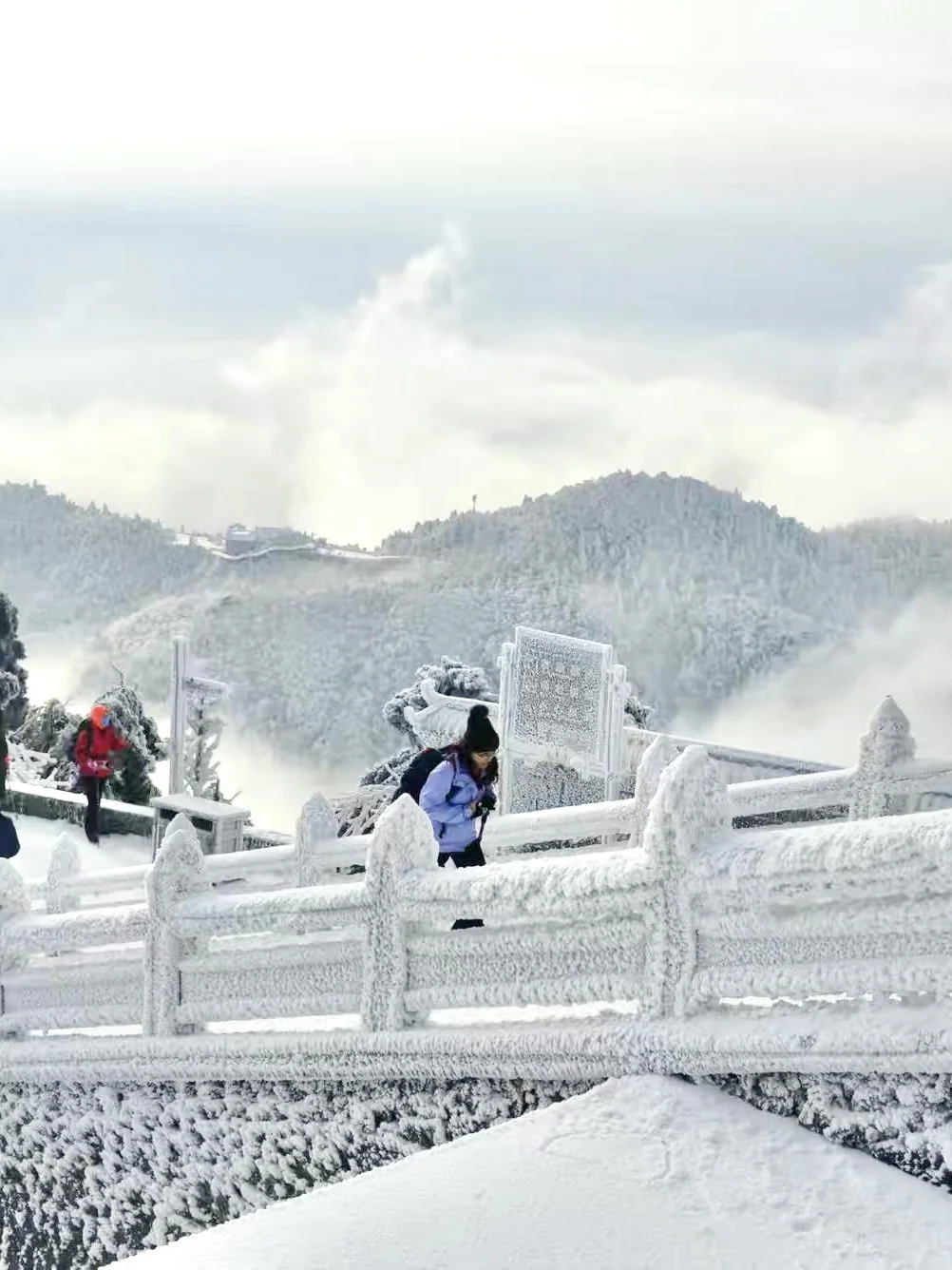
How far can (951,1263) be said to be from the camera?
225 centimetres

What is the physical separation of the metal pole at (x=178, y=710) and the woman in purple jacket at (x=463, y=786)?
247 inches

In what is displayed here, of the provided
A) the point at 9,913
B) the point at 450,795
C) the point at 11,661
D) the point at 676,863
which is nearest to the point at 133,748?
the point at 11,661

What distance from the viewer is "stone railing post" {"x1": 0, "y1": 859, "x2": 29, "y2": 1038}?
14.7 feet

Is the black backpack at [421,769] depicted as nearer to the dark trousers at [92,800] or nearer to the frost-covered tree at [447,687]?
the dark trousers at [92,800]

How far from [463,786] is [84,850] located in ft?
19.8

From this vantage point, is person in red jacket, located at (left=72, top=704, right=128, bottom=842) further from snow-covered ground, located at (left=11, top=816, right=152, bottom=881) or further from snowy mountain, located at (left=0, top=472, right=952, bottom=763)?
snowy mountain, located at (left=0, top=472, right=952, bottom=763)

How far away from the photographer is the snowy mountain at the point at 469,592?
2091cm

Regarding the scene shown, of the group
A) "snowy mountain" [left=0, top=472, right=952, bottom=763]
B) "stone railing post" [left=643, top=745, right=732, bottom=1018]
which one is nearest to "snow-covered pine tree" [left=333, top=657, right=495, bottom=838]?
"snowy mountain" [left=0, top=472, right=952, bottom=763]

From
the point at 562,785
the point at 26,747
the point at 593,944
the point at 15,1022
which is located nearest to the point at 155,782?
the point at 26,747

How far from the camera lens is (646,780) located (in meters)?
5.38

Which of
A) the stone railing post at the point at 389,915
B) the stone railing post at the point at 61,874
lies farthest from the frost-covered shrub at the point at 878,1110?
the stone railing post at the point at 61,874

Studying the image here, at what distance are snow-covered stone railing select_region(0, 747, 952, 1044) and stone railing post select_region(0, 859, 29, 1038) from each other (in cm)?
41

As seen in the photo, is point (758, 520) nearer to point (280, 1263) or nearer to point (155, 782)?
point (155, 782)

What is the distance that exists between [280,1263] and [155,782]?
38.7 feet
